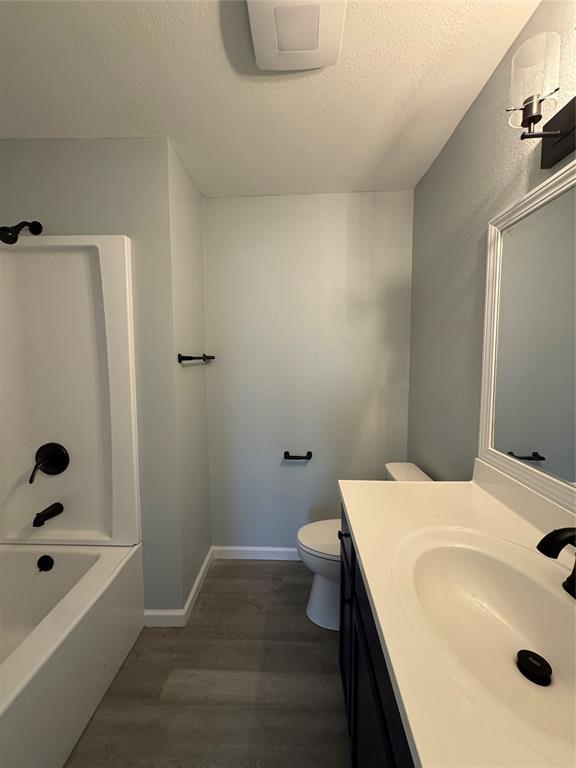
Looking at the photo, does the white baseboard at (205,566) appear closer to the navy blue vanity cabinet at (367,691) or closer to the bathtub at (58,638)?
the bathtub at (58,638)

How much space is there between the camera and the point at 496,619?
74cm

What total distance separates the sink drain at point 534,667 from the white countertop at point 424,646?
0.77 feet

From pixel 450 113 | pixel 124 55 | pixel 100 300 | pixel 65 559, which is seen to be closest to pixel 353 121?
pixel 450 113

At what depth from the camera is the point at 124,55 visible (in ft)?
3.43

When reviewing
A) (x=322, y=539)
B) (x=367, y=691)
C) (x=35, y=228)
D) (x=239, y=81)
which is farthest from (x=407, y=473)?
(x=35, y=228)

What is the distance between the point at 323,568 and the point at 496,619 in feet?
2.91

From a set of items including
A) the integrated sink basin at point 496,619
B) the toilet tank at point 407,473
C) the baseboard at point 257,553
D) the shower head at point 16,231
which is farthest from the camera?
the baseboard at point 257,553

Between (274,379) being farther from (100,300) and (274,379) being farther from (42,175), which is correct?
(42,175)

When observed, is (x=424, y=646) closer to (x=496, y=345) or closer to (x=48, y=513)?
(x=496, y=345)

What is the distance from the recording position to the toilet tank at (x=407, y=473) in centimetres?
159

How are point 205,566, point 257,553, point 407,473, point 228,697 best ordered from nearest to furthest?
point 228,697 → point 407,473 → point 205,566 → point 257,553

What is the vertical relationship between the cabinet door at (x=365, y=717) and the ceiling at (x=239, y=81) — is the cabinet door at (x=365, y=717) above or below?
below

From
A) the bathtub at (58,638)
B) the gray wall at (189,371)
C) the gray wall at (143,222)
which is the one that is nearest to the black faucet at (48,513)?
the bathtub at (58,638)

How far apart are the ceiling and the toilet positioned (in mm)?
1613
